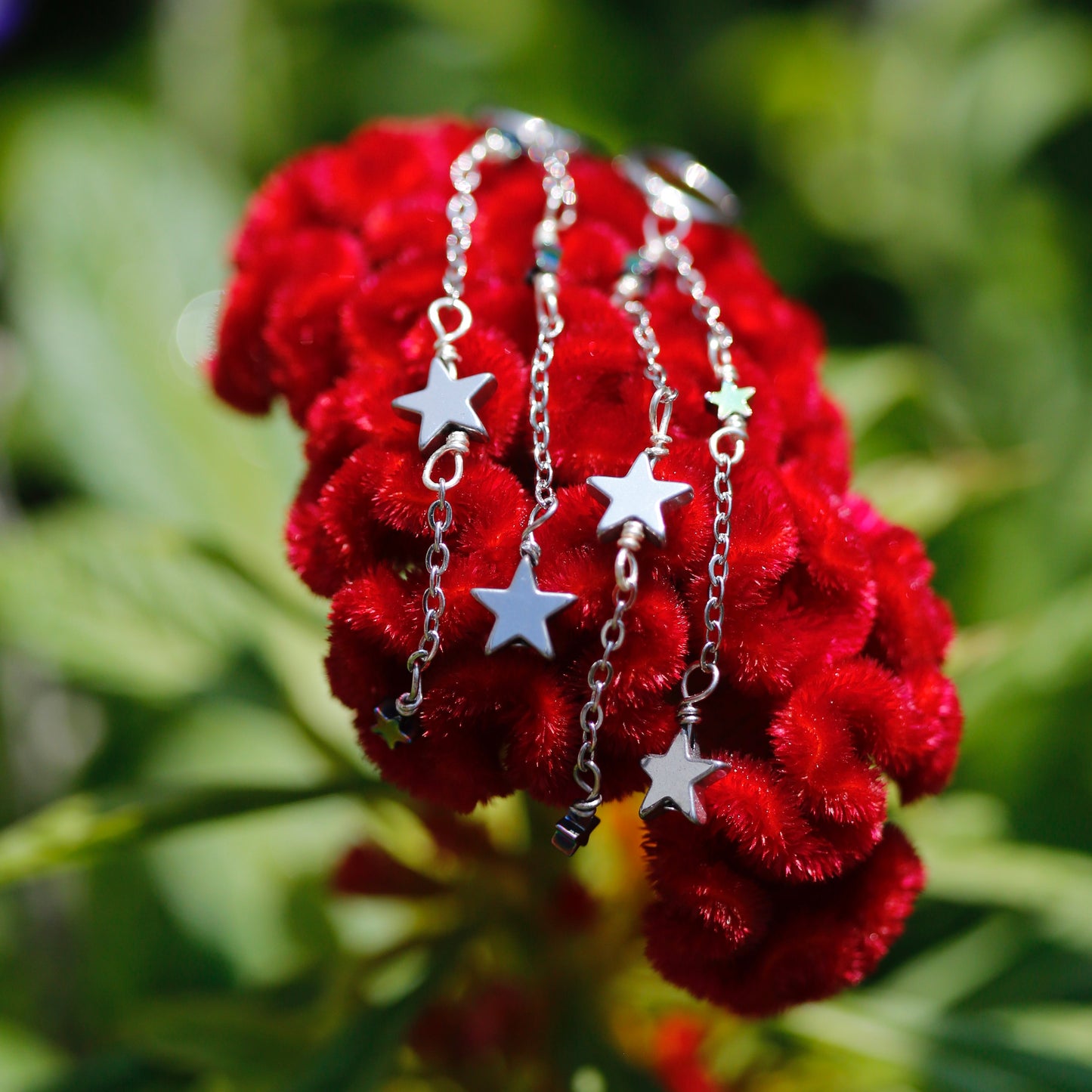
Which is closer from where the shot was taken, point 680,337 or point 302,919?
point 680,337

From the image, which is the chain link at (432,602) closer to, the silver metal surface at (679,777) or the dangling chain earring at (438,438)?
the dangling chain earring at (438,438)

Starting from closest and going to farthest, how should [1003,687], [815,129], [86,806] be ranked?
[86,806], [1003,687], [815,129]

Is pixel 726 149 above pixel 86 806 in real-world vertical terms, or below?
above

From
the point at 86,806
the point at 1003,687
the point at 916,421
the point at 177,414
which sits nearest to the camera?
the point at 86,806

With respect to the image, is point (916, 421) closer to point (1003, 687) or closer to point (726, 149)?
point (1003, 687)

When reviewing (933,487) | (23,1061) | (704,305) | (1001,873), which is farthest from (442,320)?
(23,1061)

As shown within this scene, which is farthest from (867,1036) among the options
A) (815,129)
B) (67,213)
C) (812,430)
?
(815,129)

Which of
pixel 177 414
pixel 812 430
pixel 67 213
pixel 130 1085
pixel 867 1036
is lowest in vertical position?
pixel 130 1085

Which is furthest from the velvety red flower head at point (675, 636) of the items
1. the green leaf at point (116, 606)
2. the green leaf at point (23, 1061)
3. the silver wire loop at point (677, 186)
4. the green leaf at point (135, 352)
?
the green leaf at point (23, 1061)
